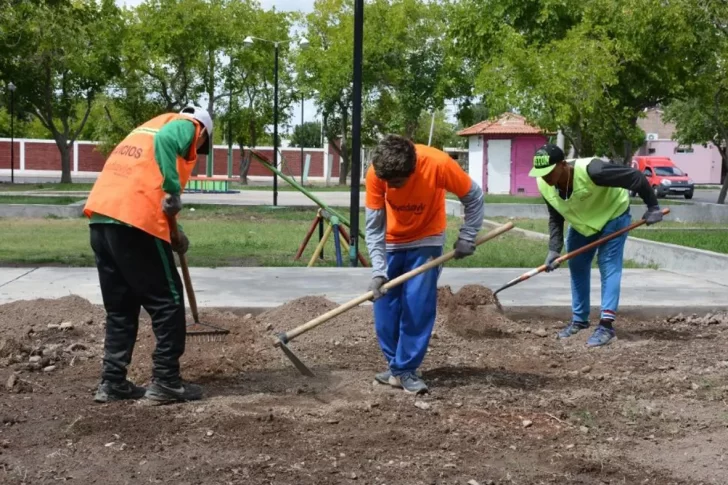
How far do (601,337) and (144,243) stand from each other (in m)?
3.61

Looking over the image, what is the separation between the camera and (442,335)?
7.27m

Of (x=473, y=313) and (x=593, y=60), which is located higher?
(x=593, y=60)

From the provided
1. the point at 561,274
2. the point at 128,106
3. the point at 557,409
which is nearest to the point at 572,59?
the point at 561,274

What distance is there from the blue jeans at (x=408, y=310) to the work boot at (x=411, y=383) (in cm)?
3

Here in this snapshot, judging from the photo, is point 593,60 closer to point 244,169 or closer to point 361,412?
point 361,412

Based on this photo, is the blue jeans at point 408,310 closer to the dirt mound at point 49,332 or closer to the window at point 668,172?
the dirt mound at point 49,332

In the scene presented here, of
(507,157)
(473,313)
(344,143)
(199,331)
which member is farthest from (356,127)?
(344,143)

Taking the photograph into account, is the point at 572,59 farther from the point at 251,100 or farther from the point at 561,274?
the point at 251,100

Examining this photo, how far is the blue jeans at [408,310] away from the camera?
5332 mm

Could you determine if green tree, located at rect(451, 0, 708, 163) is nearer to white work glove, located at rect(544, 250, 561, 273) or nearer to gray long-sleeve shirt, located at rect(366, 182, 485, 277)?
white work glove, located at rect(544, 250, 561, 273)

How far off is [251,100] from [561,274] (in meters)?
41.4

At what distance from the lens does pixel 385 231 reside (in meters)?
5.42

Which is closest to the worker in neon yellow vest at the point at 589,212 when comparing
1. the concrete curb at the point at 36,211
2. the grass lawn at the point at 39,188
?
the concrete curb at the point at 36,211

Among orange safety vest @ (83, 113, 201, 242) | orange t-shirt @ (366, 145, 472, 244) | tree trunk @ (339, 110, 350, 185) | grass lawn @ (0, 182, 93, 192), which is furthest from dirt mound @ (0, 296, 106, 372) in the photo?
tree trunk @ (339, 110, 350, 185)
